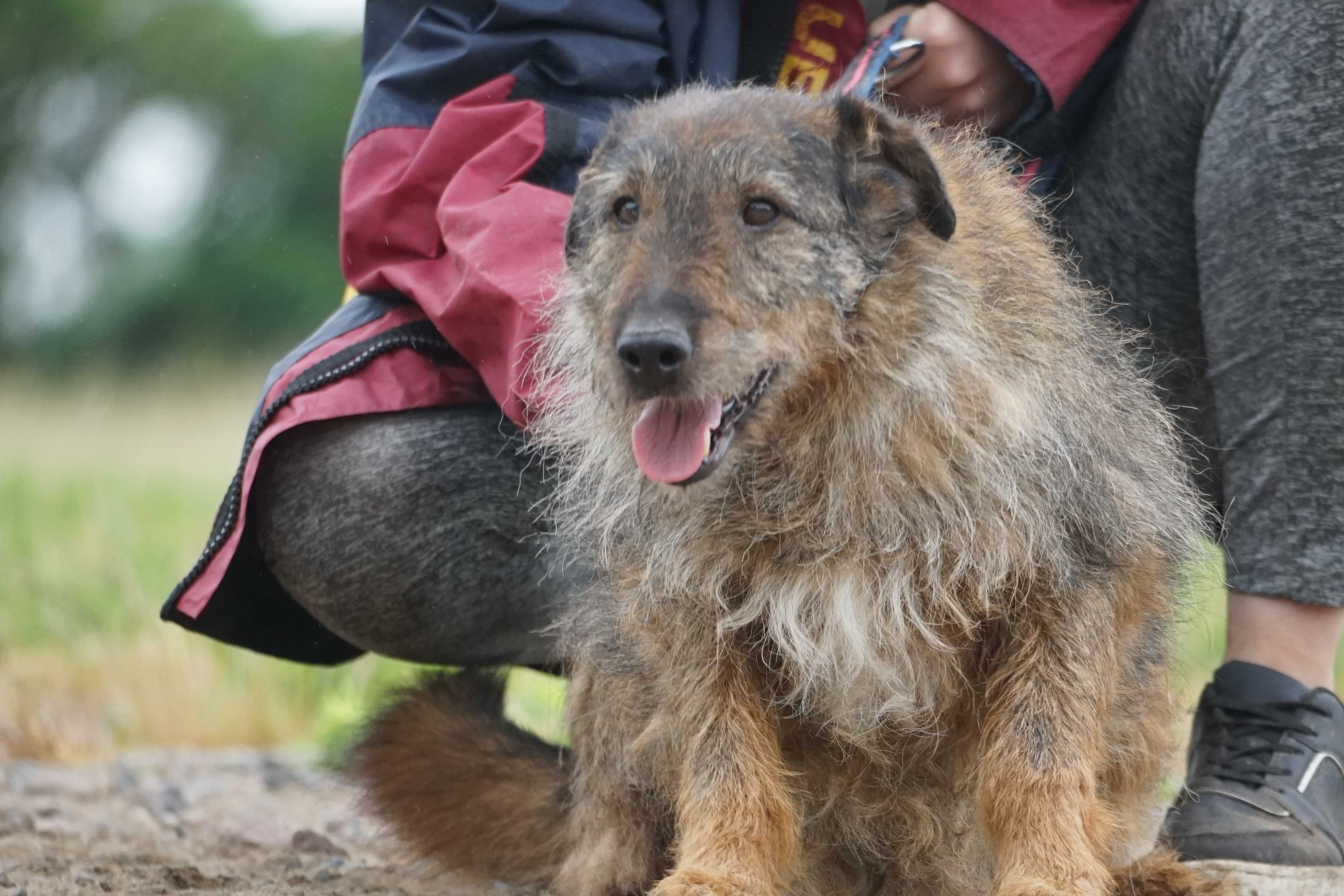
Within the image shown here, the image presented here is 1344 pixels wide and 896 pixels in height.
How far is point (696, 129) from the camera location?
10.2 ft

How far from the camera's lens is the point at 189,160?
2827 centimetres

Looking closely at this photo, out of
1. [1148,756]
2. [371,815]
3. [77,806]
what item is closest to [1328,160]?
[1148,756]

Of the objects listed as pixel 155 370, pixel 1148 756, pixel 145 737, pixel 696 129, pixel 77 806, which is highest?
pixel 696 129

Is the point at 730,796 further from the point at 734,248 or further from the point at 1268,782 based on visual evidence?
the point at 1268,782

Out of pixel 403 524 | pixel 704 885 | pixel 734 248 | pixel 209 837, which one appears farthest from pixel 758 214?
pixel 209 837

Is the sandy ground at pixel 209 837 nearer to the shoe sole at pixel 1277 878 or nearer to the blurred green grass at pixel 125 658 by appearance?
the shoe sole at pixel 1277 878

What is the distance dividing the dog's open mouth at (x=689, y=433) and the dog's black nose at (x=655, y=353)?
11 cm

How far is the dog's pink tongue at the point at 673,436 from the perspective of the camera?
9.71ft

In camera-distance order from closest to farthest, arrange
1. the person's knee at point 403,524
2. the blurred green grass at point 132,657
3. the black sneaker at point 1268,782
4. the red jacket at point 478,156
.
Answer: the black sneaker at point 1268,782 → the red jacket at point 478,156 → the person's knee at point 403,524 → the blurred green grass at point 132,657

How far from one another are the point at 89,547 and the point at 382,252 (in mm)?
4442

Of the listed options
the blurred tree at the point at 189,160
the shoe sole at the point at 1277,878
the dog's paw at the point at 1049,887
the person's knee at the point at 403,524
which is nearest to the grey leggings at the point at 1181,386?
the person's knee at the point at 403,524

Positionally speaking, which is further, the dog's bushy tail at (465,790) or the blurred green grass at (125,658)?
the blurred green grass at (125,658)

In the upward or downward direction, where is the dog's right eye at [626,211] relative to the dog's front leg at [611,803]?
upward

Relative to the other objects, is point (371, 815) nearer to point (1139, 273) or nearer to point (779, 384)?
point (779, 384)
